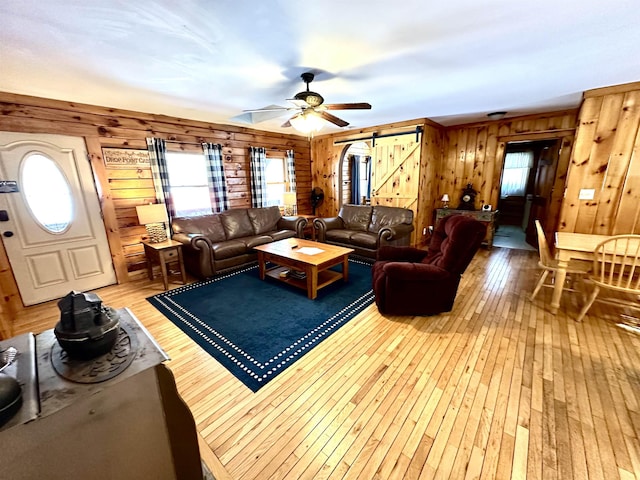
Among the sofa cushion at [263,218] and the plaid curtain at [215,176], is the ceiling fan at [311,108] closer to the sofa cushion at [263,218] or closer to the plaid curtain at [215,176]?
the plaid curtain at [215,176]

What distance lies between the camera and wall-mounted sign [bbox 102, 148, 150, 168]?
3.46 metres

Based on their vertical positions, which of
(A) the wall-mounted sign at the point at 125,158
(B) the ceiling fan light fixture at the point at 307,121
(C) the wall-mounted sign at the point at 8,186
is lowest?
(C) the wall-mounted sign at the point at 8,186

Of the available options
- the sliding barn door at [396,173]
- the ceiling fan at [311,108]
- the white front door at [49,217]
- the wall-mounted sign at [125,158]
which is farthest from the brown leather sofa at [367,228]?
the white front door at [49,217]

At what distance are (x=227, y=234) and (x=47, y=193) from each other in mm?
2208

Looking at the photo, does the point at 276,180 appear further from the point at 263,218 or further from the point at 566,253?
the point at 566,253

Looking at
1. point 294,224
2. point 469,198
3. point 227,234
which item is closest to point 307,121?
point 294,224

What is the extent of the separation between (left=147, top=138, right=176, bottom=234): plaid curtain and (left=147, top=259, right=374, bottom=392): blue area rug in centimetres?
153

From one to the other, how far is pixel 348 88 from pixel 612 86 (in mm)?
A: 2987

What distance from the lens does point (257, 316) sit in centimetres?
272

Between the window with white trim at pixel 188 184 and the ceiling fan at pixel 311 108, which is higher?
the ceiling fan at pixel 311 108

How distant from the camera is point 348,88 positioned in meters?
2.95

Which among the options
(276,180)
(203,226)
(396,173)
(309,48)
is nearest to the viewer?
(309,48)

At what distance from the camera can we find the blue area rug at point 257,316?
83.8 inches

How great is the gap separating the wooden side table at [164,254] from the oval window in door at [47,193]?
925 millimetres
